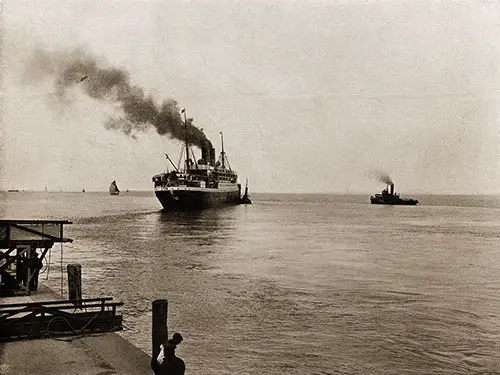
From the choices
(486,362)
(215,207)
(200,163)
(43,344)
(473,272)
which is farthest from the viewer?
(215,207)

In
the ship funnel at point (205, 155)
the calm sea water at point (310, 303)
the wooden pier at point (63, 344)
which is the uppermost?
the ship funnel at point (205, 155)

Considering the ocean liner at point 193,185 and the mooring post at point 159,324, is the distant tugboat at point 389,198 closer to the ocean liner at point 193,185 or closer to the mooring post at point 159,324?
the ocean liner at point 193,185

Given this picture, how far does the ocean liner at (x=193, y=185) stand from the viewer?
11050 cm

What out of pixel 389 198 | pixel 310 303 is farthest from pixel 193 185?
pixel 310 303

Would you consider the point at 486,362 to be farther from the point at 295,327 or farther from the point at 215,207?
the point at 215,207

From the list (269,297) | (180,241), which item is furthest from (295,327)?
(180,241)

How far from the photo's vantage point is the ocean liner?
110500 millimetres

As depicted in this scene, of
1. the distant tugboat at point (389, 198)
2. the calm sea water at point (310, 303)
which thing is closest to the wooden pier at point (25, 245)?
the calm sea water at point (310, 303)

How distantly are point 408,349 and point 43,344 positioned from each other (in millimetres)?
9956

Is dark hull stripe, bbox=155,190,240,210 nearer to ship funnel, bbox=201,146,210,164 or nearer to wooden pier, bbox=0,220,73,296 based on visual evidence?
ship funnel, bbox=201,146,210,164

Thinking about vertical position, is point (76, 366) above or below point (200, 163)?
below

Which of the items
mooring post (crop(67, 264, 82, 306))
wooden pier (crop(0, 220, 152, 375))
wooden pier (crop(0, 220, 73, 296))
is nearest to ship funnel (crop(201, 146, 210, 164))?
wooden pier (crop(0, 220, 73, 296))

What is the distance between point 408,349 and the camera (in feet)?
51.4

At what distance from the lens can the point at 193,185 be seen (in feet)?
371
